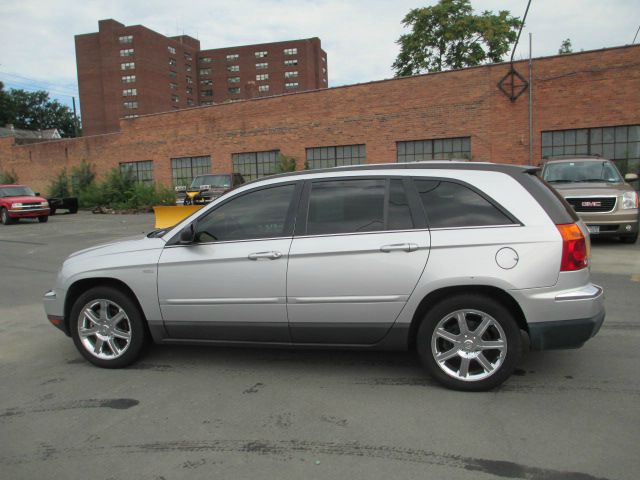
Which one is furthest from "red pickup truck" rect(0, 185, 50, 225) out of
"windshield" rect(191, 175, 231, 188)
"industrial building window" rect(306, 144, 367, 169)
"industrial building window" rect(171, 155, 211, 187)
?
"industrial building window" rect(306, 144, 367, 169)

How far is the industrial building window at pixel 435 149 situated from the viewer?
21.8m

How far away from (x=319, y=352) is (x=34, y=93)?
119 m

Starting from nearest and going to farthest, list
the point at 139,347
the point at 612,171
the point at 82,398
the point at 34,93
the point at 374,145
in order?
the point at 82,398 < the point at 139,347 < the point at 612,171 < the point at 374,145 < the point at 34,93

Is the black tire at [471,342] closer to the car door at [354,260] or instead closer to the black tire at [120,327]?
the car door at [354,260]

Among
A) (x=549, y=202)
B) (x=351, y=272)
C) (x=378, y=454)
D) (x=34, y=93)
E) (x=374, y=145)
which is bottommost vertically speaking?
(x=378, y=454)

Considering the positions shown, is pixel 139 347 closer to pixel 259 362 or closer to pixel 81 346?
pixel 81 346

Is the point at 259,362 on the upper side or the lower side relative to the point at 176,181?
lower

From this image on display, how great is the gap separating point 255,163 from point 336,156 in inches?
193

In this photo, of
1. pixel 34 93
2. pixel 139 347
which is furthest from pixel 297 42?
pixel 139 347

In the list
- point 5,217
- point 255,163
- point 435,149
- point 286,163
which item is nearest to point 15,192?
point 5,217

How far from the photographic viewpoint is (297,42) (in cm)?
11525

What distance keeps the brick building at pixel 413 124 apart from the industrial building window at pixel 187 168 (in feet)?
0.20

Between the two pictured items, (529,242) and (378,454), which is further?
(529,242)

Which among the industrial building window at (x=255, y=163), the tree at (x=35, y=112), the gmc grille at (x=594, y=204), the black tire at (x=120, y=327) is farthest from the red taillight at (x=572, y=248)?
the tree at (x=35, y=112)
